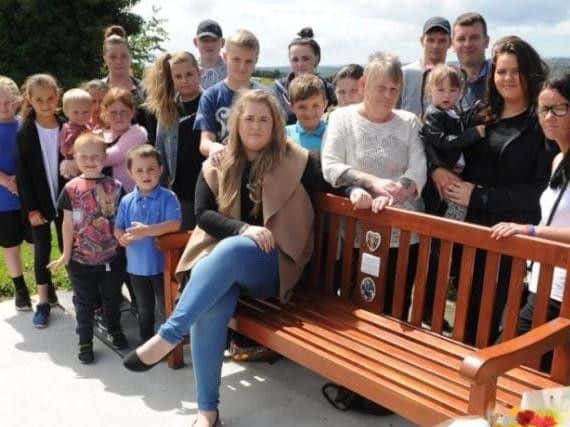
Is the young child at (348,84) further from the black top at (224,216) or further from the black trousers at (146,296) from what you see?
the black trousers at (146,296)

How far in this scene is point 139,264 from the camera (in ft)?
13.1

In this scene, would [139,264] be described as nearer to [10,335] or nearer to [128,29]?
[10,335]

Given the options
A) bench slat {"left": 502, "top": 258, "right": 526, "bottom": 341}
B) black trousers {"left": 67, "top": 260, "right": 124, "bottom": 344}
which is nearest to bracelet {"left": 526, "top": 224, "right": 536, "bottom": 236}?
bench slat {"left": 502, "top": 258, "right": 526, "bottom": 341}

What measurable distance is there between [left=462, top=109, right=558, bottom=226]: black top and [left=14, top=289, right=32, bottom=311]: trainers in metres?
3.50

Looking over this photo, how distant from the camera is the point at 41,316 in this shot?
462 cm

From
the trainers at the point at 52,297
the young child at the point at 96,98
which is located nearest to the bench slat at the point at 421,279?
the young child at the point at 96,98

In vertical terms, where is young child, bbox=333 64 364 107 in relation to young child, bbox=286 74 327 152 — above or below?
above

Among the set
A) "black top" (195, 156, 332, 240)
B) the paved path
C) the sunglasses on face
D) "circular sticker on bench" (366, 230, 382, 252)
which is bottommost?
the paved path

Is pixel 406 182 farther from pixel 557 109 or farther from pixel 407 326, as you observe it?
pixel 557 109

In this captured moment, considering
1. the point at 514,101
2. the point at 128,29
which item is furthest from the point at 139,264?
the point at 128,29

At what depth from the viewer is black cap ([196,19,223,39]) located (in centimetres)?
545

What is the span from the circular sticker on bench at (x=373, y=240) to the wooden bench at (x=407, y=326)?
13 millimetres

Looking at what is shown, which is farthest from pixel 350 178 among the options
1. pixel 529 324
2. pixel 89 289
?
pixel 89 289

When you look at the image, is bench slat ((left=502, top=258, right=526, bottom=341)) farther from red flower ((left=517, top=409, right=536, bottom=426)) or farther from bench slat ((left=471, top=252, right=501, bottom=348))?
red flower ((left=517, top=409, right=536, bottom=426))
